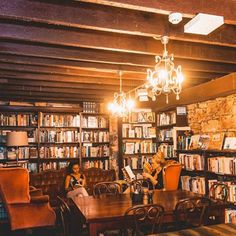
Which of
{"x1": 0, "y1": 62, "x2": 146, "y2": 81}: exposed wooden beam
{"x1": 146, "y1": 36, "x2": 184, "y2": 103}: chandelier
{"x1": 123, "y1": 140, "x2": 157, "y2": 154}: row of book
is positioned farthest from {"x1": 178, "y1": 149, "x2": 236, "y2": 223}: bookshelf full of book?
{"x1": 146, "y1": 36, "x2": 184, "y2": 103}: chandelier

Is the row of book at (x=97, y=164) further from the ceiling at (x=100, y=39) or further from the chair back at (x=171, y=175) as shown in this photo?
the ceiling at (x=100, y=39)

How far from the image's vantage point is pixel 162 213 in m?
3.06

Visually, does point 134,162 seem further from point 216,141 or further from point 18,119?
point 18,119

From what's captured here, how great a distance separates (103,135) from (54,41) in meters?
4.38

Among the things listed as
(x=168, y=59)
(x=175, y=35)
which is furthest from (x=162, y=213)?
(x=175, y=35)

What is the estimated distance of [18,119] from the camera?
6629 mm

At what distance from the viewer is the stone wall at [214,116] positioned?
486 centimetres

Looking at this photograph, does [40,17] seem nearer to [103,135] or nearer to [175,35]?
[175,35]

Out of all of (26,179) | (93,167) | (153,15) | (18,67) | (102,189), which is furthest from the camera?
(93,167)

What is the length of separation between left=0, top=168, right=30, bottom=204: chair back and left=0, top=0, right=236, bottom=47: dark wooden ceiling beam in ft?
8.45

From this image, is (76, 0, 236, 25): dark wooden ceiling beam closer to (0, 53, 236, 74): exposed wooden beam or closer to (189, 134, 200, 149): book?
(0, 53, 236, 74): exposed wooden beam

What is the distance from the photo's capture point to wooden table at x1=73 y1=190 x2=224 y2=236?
288 centimetres

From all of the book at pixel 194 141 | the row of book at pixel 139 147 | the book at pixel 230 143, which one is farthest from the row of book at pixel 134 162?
the book at pixel 230 143

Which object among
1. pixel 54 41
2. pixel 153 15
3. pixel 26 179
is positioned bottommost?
pixel 26 179
